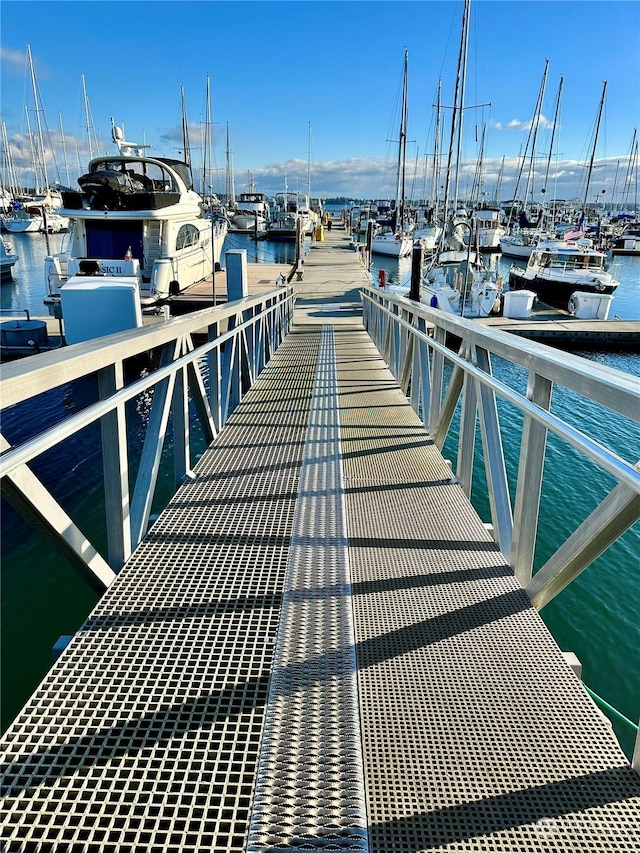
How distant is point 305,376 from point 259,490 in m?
3.73

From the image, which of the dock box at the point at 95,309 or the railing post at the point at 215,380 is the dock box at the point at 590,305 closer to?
the dock box at the point at 95,309

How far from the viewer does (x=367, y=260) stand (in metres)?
31.0

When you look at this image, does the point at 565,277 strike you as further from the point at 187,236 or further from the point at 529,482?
the point at 529,482

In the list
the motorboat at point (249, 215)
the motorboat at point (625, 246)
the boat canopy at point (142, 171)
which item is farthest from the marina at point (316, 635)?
the motorboat at point (625, 246)

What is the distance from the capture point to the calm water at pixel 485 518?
4.79 metres

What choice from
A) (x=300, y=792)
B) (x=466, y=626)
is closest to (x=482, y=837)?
(x=300, y=792)

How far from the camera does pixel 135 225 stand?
1814 cm

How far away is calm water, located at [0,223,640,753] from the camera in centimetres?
479

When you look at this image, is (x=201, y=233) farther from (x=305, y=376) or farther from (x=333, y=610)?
(x=333, y=610)

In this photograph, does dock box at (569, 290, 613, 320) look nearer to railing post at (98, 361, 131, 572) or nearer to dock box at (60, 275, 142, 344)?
dock box at (60, 275, 142, 344)

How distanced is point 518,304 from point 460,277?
252 cm

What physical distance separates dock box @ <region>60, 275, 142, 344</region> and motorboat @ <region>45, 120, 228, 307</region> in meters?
5.69

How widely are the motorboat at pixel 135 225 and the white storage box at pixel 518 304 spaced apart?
36.1ft

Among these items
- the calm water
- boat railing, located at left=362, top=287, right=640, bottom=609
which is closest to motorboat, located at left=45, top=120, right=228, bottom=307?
the calm water
